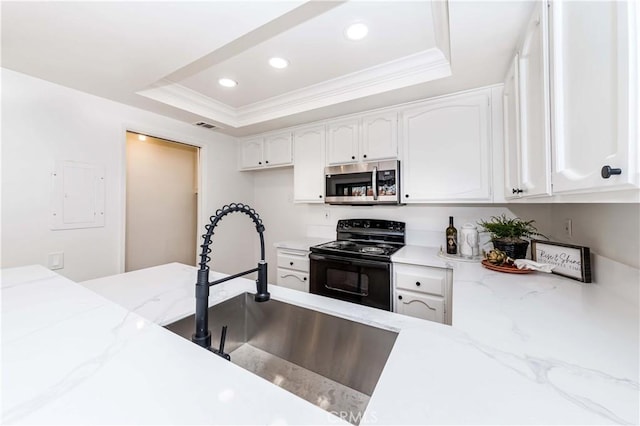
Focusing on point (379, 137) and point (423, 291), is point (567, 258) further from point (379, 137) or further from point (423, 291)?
point (379, 137)

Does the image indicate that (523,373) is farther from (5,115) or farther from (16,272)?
(5,115)

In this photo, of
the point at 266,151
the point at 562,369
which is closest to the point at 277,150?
the point at 266,151

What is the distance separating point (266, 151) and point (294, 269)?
1472mm

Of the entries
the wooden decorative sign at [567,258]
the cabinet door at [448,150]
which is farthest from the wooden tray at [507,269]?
the cabinet door at [448,150]

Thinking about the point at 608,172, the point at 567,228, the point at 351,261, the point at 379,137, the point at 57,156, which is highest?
the point at 379,137

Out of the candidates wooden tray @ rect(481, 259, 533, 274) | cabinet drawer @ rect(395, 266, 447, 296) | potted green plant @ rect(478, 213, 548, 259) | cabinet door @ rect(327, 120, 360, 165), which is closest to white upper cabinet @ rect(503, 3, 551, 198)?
potted green plant @ rect(478, 213, 548, 259)

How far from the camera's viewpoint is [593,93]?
69 centimetres

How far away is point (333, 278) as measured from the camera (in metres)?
2.20

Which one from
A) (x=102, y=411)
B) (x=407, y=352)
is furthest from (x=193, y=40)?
(x=407, y=352)

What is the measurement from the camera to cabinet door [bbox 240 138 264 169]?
10.3ft

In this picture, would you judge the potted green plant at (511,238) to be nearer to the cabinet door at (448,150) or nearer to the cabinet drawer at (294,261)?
the cabinet door at (448,150)

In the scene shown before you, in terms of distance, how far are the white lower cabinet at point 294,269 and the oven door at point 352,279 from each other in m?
0.20

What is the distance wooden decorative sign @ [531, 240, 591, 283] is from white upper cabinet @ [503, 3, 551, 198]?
33cm

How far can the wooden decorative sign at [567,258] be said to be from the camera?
1.23 m
